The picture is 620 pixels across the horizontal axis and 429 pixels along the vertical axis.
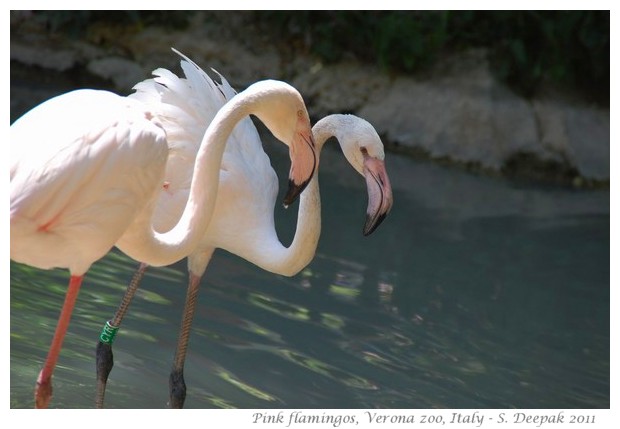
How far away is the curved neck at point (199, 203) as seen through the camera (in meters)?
3.76

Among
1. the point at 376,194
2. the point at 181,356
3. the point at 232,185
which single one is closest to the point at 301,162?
the point at 376,194

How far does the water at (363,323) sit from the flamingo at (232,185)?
398mm

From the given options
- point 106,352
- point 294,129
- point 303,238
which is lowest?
point 106,352

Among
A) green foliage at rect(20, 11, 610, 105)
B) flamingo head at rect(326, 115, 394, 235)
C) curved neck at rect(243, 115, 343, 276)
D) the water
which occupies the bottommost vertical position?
the water

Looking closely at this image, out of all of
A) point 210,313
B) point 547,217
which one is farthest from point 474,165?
point 210,313

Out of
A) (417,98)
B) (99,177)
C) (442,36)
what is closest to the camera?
(99,177)

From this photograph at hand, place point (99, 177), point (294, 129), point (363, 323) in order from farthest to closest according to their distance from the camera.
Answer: point (363, 323), point (294, 129), point (99, 177)

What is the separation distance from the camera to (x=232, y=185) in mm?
4645

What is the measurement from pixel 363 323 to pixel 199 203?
242 cm

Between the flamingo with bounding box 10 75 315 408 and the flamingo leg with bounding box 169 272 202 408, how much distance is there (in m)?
0.90

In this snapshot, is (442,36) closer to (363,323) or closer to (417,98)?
(417,98)

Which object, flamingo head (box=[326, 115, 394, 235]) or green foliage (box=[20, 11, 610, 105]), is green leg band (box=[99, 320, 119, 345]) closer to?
flamingo head (box=[326, 115, 394, 235])

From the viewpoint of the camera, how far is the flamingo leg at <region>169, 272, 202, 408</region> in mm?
4664

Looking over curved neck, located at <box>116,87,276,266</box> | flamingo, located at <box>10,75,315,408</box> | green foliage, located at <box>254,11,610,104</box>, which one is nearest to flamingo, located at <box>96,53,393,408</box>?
flamingo, located at <box>10,75,315,408</box>
